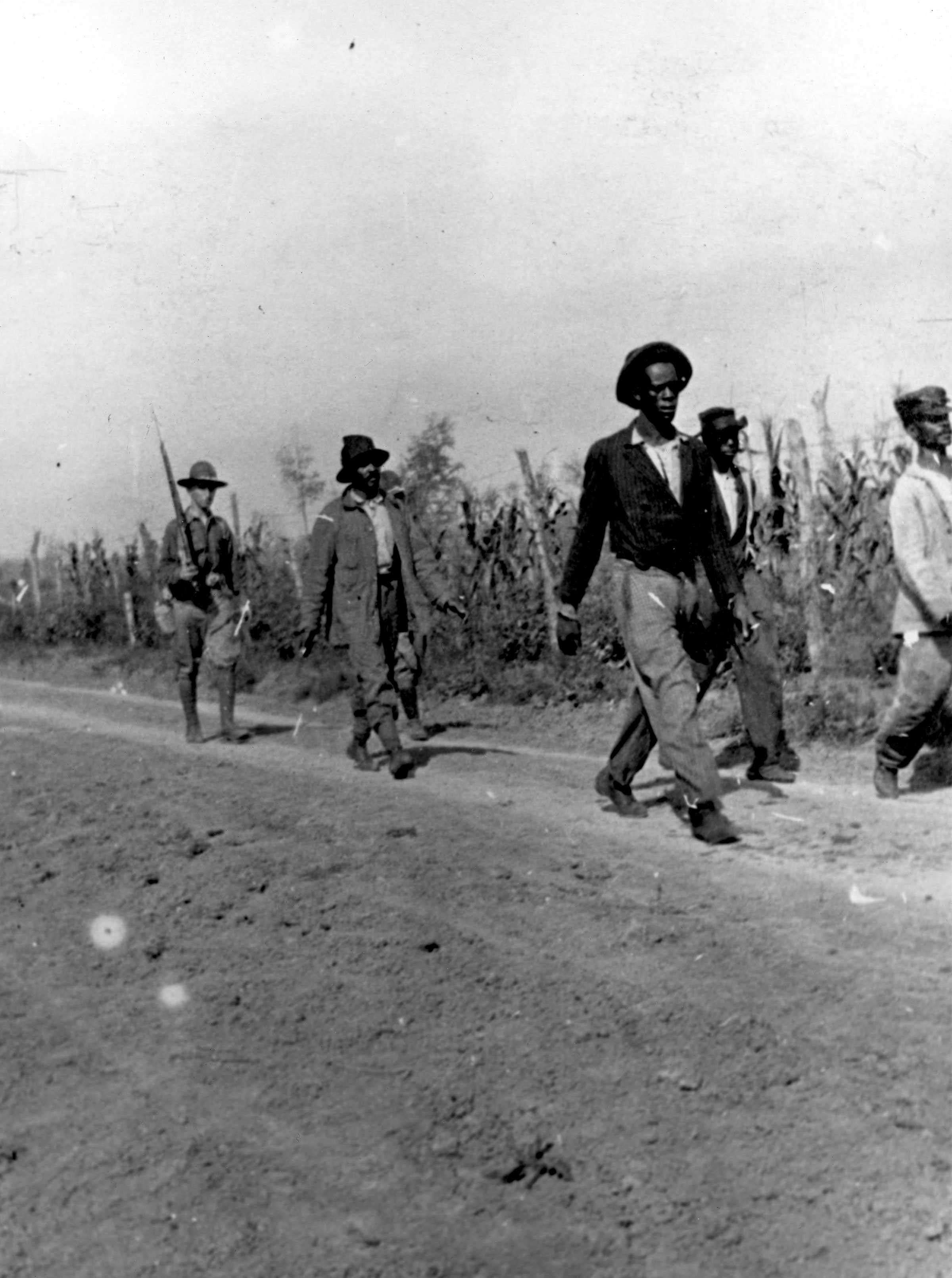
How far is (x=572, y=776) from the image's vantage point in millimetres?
7848

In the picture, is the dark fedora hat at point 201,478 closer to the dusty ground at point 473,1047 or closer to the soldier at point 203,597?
the soldier at point 203,597

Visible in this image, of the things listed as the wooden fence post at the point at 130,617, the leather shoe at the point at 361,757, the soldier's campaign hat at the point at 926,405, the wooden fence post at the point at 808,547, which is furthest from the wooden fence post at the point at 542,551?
the wooden fence post at the point at 130,617

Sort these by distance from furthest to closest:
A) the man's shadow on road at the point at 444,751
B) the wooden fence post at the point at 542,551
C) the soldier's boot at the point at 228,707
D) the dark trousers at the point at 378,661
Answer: the wooden fence post at the point at 542,551
the soldier's boot at the point at 228,707
the man's shadow on road at the point at 444,751
the dark trousers at the point at 378,661

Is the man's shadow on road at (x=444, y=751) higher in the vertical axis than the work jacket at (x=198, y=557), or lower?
lower

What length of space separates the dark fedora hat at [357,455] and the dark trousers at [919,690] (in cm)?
340

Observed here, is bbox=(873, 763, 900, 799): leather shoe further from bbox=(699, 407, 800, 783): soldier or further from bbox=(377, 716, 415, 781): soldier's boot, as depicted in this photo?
bbox=(377, 716, 415, 781): soldier's boot

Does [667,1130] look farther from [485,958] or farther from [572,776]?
[572,776]

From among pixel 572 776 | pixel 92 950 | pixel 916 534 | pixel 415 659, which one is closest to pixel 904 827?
pixel 916 534

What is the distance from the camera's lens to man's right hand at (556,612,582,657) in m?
5.84

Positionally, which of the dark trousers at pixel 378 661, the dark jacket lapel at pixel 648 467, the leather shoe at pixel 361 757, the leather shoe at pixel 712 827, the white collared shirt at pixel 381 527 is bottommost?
the leather shoe at pixel 361 757

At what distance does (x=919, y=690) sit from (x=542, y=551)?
27.4ft

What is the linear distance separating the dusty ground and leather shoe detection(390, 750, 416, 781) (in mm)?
1663

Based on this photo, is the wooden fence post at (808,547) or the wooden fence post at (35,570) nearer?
the wooden fence post at (808,547)

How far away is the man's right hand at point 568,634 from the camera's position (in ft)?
19.2
